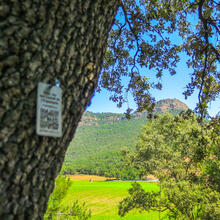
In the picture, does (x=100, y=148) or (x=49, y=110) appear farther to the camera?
(x=100, y=148)

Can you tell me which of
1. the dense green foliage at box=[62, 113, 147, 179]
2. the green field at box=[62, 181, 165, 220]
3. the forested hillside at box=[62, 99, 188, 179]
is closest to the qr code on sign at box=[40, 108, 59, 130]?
the green field at box=[62, 181, 165, 220]

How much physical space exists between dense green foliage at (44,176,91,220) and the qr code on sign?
601 centimetres

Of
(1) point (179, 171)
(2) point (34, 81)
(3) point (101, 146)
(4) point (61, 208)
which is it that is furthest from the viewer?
(3) point (101, 146)

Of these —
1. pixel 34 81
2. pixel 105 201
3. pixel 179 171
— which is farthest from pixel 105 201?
pixel 34 81

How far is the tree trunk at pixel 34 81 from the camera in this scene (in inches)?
36.0

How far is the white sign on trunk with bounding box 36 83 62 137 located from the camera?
1.01 m

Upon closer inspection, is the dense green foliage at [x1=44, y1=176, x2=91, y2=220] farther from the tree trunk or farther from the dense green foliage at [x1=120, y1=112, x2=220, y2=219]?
the tree trunk

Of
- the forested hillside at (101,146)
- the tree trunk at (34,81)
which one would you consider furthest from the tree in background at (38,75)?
the forested hillside at (101,146)

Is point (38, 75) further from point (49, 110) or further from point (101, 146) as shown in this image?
point (101, 146)

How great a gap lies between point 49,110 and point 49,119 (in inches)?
1.7

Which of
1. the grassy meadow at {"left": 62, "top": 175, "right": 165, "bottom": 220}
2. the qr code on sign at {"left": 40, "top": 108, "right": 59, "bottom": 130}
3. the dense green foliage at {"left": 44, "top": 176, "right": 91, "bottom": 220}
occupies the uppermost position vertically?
the qr code on sign at {"left": 40, "top": 108, "right": 59, "bottom": 130}

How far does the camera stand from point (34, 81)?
100 centimetres

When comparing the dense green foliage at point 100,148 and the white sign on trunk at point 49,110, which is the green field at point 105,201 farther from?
the white sign on trunk at point 49,110

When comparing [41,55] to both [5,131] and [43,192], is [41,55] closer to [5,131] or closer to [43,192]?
[5,131]
